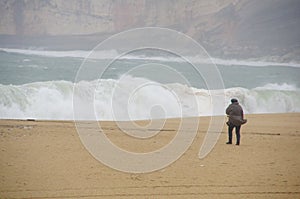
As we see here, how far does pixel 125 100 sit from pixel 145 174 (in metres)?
7.67

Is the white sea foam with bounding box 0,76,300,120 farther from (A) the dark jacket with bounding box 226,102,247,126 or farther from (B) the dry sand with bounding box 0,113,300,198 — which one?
(A) the dark jacket with bounding box 226,102,247,126

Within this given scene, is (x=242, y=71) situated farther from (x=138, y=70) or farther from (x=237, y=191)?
(x=237, y=191)

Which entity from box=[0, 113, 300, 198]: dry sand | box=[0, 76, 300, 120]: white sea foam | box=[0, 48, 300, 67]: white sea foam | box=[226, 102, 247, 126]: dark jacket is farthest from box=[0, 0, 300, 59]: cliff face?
box=[226, 102, 247, 126]: dark jacket

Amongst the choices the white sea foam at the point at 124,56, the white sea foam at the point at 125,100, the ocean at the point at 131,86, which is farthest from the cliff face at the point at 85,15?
the white sea foam at the point at 125,100

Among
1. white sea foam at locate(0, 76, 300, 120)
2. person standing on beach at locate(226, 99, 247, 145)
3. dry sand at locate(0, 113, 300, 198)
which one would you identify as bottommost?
dry sand at locate(0, 113, 300, 198)

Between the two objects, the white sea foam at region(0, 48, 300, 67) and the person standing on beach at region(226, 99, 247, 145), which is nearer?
the person standing on beach at region(226, 99, 247, 145)

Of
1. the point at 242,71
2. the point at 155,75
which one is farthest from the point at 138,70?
the point at 242,71

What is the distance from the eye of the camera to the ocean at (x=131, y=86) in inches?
448

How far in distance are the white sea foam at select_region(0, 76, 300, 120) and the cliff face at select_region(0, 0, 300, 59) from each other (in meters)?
4.21

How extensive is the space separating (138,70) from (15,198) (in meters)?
13.1

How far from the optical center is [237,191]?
4.43 m

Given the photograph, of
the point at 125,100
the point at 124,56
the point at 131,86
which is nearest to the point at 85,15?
the point at 124,56

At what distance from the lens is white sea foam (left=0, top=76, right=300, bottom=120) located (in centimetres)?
1109

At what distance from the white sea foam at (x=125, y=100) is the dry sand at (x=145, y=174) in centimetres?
385
